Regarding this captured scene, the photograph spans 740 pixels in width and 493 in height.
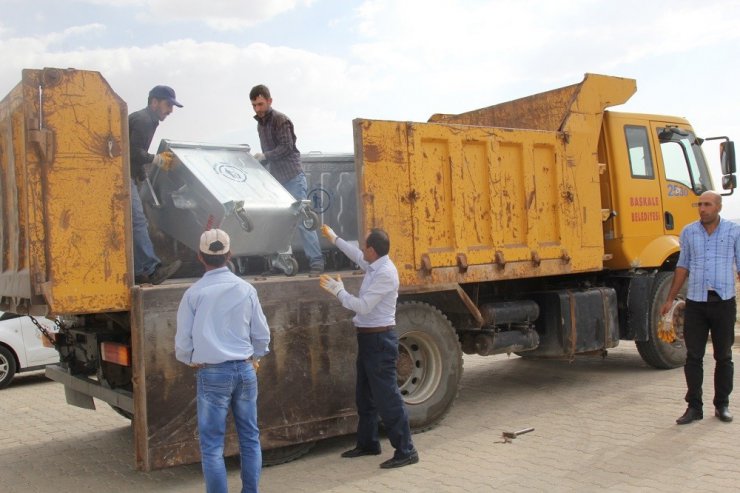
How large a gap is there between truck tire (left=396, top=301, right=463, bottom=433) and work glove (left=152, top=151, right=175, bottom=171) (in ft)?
6.83

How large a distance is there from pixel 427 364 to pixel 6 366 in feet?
19.4

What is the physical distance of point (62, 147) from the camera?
452 centimetres

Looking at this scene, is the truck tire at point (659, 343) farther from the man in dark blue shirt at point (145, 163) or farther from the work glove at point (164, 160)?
the work glove at point (164, 160)

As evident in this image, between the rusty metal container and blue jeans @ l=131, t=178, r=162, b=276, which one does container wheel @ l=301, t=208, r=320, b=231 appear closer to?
blue jeans @ l=131, t=178, r=162, b=276

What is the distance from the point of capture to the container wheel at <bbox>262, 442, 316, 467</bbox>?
17.5ft

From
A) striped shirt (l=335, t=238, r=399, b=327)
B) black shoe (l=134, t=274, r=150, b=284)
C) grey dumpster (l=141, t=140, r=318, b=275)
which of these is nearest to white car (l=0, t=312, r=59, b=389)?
grey dumpster (l=141, t=140, r=318, b=275)

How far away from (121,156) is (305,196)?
189 cm

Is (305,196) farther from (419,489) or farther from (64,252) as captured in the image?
(419,489)

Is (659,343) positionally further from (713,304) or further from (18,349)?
(18,349)

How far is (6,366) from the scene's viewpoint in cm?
934

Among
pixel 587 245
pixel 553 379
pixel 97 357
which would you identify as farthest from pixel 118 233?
pixel 553 379

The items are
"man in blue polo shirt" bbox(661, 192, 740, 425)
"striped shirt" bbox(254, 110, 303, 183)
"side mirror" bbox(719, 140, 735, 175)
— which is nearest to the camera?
"man in blue polo shirt" bbox(661, 192, 740, 425)

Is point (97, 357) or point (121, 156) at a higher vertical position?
point (121, 156)

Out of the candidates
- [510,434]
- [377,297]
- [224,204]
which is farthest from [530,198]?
[224,204]
